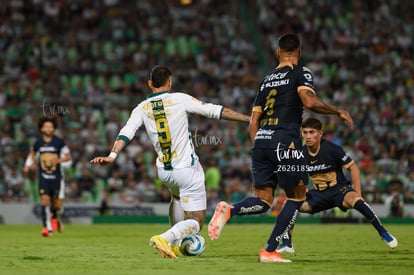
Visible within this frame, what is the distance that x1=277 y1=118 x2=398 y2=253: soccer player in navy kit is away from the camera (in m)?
14.9

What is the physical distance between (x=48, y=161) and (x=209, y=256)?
8.71m

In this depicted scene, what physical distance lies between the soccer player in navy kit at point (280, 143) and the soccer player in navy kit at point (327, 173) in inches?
149

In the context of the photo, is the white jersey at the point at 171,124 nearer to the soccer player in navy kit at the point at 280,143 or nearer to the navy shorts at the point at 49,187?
the soccer player in navy kit at the point at 280,143

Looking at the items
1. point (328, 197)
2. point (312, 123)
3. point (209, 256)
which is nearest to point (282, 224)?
point (209, 256)

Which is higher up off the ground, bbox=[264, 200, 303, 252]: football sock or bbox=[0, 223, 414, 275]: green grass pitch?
bbox=[264, 200, 303, 252]: football sock

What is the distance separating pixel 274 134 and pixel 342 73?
76.1 ft

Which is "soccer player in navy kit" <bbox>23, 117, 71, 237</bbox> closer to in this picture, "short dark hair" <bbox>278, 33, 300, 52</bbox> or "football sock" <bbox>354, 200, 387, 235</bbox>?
"football sock" <bbox>354, 200, 387, 235</bbox>

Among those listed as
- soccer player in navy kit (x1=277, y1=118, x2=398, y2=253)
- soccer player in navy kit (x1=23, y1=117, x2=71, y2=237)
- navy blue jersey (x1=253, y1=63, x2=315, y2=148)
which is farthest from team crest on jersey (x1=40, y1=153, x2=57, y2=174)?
navy blue jersey (x1=253, y1=63, x2=315, y2=148)

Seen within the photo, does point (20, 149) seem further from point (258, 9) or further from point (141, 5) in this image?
point (258, 9)

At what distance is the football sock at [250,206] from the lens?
11.1 meters

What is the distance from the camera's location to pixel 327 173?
1537cm

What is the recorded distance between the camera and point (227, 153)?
2886cm

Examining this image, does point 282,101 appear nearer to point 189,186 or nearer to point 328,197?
point 189,186

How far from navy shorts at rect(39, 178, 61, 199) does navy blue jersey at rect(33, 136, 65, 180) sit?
0.07 m
